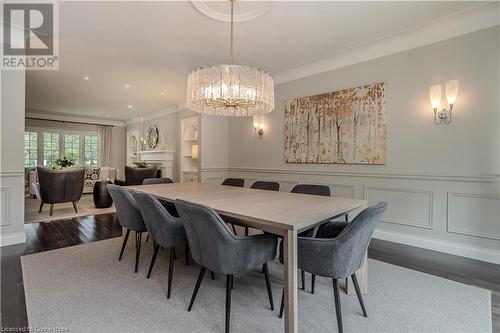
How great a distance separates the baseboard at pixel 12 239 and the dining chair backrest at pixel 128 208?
A: 5.67 feet

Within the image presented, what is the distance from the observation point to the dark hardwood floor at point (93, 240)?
1.84m

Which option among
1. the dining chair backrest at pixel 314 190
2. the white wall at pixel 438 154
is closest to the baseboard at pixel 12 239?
the dining chair backrest at pixel 314 190

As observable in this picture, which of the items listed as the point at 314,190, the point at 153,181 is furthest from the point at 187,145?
the point at 314,190

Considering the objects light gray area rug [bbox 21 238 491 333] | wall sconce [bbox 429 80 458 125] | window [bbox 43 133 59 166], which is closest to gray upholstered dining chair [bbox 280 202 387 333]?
light gray area rug [bbox 21 238 491 333]

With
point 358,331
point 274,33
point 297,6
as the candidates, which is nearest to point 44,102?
point 274,33

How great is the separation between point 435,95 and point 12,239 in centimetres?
531

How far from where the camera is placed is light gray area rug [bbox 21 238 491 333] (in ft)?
5.41

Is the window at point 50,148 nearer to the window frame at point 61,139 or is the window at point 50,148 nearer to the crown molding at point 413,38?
the window frame at point 61,139

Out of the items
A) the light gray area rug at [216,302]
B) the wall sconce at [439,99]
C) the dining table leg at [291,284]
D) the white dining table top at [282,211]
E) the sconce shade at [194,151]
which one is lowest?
the light gray area rug at [216,302]

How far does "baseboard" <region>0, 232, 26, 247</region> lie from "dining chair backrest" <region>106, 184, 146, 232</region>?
68.1 inches

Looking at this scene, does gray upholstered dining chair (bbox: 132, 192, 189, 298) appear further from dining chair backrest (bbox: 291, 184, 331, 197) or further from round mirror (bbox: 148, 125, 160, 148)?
round mirror (bbox: 148, 125, 160, 148)

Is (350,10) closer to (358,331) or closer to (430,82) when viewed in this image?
(430,82)

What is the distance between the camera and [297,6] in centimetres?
251

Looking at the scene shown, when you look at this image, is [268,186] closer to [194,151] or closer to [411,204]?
[411,204]
